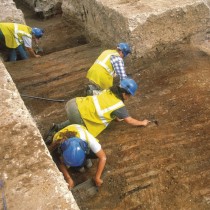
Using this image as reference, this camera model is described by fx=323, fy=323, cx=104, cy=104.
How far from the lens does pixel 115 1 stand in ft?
23.0

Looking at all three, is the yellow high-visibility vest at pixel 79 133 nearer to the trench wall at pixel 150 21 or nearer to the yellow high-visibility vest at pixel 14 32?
the trench wall at pixel 150 21

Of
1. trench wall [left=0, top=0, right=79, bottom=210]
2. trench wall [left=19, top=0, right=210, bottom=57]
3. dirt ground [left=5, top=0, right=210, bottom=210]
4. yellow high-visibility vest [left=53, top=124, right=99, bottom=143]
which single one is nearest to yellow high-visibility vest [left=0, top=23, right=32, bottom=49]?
dirt ground [left=5, top=0, right=210, bottom=210]

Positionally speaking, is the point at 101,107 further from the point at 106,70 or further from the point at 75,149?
the point at 106,70

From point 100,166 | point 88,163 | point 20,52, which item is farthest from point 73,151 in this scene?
point 20,52

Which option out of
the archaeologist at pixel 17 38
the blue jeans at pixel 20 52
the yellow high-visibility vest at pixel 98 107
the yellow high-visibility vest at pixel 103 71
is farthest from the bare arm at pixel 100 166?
the blue jeans at pixel 20 52

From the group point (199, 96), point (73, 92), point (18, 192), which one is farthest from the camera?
point (73, 92)

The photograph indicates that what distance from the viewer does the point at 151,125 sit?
17.0 ft

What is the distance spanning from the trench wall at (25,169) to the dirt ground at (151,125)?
44.6 inches

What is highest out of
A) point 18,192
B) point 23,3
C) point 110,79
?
point 18,192

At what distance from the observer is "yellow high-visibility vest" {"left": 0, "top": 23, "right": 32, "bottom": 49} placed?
7.28 m

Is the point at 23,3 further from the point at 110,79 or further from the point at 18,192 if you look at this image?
the point at 18,192

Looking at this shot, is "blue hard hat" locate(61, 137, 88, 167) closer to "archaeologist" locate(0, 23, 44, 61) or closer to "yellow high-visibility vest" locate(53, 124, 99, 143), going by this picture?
"yellow high-visibility vest" locate(53, 124, 99, 143)

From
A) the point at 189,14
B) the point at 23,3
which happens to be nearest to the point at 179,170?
the point at 189,14

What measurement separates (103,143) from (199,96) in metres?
1.93
